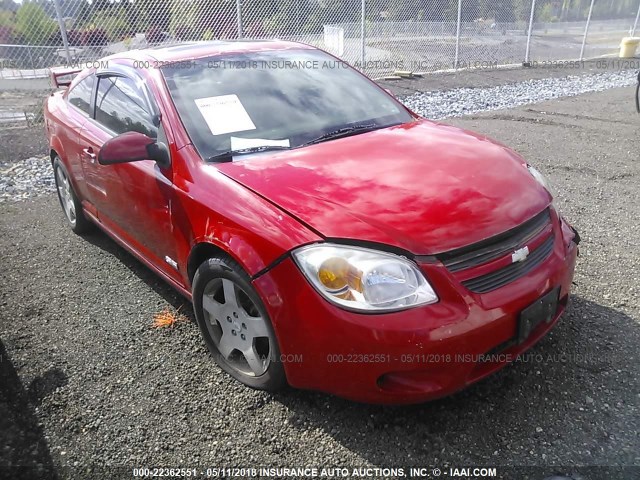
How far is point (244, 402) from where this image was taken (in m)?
2.47

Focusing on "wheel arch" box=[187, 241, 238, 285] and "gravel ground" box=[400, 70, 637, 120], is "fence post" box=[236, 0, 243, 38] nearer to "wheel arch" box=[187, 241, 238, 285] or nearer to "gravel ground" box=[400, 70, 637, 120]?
"gravel ground" box=[400, 70, 637, 120]

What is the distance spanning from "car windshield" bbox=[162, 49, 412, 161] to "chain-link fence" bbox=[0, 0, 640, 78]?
24.5 ft

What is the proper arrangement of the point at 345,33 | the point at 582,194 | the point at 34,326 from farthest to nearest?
the point at 345,33
the point at 582,194
the point at 34,326

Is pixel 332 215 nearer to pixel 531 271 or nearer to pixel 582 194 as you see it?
pixel 531 271

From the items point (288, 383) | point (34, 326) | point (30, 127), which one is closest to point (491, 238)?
point (288, 383)

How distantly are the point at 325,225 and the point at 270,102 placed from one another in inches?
49.3

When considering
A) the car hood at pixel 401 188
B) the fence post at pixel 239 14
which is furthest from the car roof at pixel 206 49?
the fence post at pixel 239 14

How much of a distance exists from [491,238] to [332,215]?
0.68 m

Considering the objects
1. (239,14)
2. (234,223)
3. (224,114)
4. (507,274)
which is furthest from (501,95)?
(234,223)

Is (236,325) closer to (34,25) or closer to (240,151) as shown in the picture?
(240,151)

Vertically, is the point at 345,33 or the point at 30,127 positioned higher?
the point at 345,33

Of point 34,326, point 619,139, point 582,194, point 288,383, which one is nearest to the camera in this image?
point 288,383

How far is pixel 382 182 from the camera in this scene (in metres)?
2.36

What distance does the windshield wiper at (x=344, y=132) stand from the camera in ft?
9.35
